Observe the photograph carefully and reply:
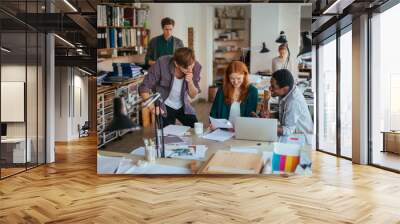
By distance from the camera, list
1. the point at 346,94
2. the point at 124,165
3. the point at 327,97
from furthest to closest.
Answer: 1. the point at 327,97
2. the point at 346,94
3. the point at 124,165

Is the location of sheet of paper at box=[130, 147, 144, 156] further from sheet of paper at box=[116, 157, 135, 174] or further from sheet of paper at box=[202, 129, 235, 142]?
sheet of paper at box=[202, 129, 235, 142]

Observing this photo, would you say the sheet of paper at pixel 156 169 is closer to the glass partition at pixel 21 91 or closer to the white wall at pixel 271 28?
the white wall at pixel 271 28

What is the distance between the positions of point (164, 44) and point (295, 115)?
2.39m

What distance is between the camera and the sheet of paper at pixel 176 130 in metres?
6.13

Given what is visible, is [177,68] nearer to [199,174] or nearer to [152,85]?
[152,85]

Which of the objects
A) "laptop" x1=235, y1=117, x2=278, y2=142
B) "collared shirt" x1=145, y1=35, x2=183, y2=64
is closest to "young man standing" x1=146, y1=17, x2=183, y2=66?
"collared shirt" x1=145, y1=35, x2=183, y2=64

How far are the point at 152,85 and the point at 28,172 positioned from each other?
2833mm

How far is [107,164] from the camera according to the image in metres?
6.21

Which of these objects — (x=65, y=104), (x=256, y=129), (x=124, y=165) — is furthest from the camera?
(x=65, y=104)

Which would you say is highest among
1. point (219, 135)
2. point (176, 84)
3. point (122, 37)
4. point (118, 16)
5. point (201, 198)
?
point (118, 16)

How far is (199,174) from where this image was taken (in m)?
6.38

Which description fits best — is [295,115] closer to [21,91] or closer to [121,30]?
[121,30]

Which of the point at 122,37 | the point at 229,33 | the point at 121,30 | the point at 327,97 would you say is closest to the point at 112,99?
the point at 122,37

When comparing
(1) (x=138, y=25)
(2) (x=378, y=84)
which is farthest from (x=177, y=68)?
(2) (x=378, y=84)
